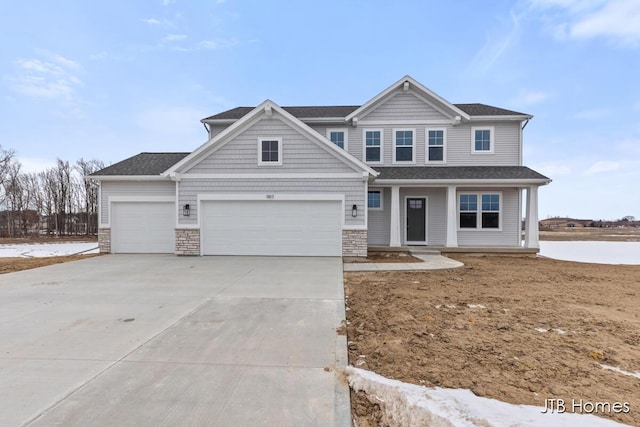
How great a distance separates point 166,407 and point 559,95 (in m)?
21.4

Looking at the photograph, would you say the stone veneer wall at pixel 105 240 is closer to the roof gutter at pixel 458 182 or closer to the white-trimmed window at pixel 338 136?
the white-trimmed window at pixel 338 136

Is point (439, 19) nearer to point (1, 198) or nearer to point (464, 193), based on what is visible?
point (464, 193)

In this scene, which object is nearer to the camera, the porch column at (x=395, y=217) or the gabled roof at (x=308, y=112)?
the porch column at (x=395, y=217)

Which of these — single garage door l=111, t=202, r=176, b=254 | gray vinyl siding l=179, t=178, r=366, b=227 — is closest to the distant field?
gray vinyl siding l=179, t=178, r=366, b=227

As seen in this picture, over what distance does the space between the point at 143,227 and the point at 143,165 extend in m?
2.68

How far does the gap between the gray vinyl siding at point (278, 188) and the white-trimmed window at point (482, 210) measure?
5.32 m

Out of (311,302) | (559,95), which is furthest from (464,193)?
(311,302)

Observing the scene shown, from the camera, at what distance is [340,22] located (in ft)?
47.9

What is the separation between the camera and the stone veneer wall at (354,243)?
10.8 m

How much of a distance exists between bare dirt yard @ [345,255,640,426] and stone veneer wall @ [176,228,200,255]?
6.41 meters

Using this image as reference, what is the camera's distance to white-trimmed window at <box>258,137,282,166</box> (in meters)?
11.0

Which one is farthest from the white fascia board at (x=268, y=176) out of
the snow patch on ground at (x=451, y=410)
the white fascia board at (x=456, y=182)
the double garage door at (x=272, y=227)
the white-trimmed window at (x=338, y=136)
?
the snow patch on ground at (x=451, y=410)

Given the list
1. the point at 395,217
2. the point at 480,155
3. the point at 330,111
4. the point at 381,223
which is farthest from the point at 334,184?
the point at 480,155

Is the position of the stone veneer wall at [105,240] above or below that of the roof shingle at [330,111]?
below
